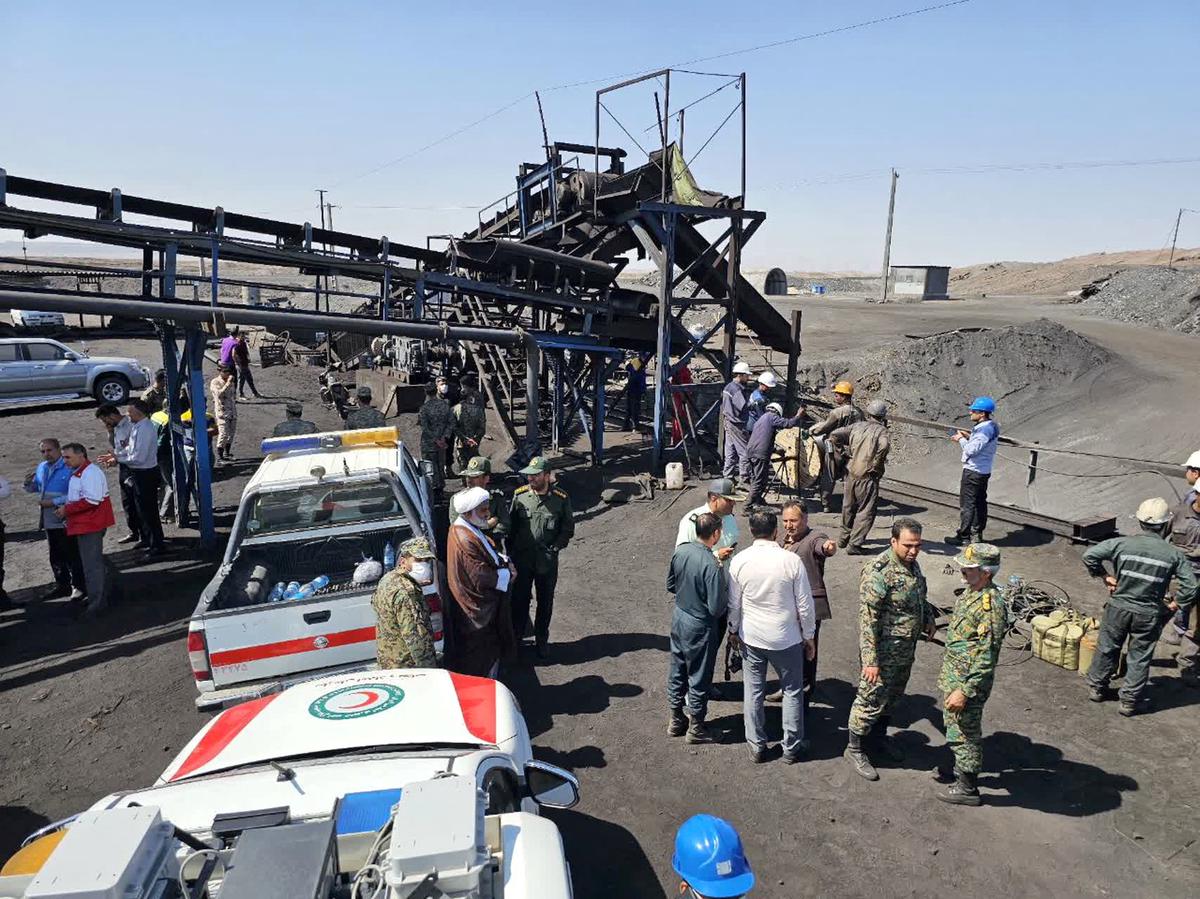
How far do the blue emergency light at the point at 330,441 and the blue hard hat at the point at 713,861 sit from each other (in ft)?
18.4

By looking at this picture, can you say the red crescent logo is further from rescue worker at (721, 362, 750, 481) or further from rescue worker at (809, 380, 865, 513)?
rescue worker at (721, 362, 750, 481)

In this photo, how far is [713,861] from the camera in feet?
7.84

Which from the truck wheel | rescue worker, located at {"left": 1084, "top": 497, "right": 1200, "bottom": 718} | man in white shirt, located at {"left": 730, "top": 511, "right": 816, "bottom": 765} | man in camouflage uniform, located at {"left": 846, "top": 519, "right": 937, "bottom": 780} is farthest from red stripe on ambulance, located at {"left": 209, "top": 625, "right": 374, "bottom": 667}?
the truck wheel

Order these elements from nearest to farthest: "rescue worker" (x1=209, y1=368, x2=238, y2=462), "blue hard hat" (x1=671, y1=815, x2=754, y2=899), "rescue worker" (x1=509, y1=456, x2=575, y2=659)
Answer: "blue hard hat" (x1=671, y1=815, x2=754, y2=899) < "rescue worker" (x1=509, y1=456, x2=575, y2=659) < "rescue worker" (x1=209, y1=368, x2=238, y2=462)

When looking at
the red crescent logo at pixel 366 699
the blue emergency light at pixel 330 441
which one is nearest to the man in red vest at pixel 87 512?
the blue emergency light at pixel 330 441

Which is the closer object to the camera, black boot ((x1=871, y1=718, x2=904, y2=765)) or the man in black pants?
black boot ((x1=871, y1=718, x2=904, y2=765))

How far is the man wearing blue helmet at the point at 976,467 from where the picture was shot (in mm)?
8578

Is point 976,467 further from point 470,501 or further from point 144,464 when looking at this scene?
point 144,464

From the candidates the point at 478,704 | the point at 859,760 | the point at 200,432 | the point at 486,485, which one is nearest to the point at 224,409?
the point at 200,432

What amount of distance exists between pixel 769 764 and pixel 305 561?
4.27 meters

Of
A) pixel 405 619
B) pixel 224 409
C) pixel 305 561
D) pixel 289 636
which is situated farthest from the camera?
pixel 224 409

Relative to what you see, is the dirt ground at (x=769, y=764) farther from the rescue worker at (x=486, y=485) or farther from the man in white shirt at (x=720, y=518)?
the man in white shirt at (x=720, y=518)

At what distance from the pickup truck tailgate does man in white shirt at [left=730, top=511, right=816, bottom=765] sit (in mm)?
2667

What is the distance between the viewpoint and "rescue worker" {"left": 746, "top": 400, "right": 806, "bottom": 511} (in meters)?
9.90
